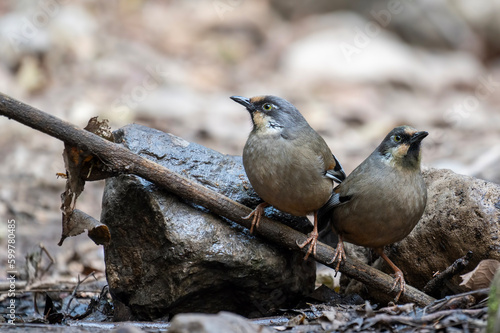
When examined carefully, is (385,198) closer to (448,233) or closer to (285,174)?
A: (448,233)

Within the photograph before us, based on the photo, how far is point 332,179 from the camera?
4.84 metres

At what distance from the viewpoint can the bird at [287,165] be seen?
4.48m

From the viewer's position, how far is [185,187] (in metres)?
4.41

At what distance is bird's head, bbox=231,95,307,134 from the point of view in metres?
4.76

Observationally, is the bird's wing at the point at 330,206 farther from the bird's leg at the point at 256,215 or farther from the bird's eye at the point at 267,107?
the bird's eye at the point at 267,107

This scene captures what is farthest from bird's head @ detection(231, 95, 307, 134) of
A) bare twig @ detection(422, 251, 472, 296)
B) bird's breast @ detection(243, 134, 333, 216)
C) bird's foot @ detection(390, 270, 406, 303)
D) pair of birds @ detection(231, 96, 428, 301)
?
bare twig @ detection(422, 251, 472, 296)

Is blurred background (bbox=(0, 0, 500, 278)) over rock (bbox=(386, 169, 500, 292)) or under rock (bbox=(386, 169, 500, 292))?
over

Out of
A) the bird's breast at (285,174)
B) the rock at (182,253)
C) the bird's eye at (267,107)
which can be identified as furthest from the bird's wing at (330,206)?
the bird's eye at (267,107)

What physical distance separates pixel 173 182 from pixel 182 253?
0.52 metres

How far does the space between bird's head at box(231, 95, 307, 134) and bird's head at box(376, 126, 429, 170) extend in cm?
75

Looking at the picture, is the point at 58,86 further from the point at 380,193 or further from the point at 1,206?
the point at 380,193

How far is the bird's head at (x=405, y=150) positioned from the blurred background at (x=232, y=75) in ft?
11.5

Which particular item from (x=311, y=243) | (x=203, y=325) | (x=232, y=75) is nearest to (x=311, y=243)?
(x=311, y=243)

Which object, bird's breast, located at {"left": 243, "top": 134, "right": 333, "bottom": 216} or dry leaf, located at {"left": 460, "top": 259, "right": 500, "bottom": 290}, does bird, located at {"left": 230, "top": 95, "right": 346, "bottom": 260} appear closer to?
bird's breast, located at {"left": 243, "top": 134, "right": 333, "bottom": 216}
